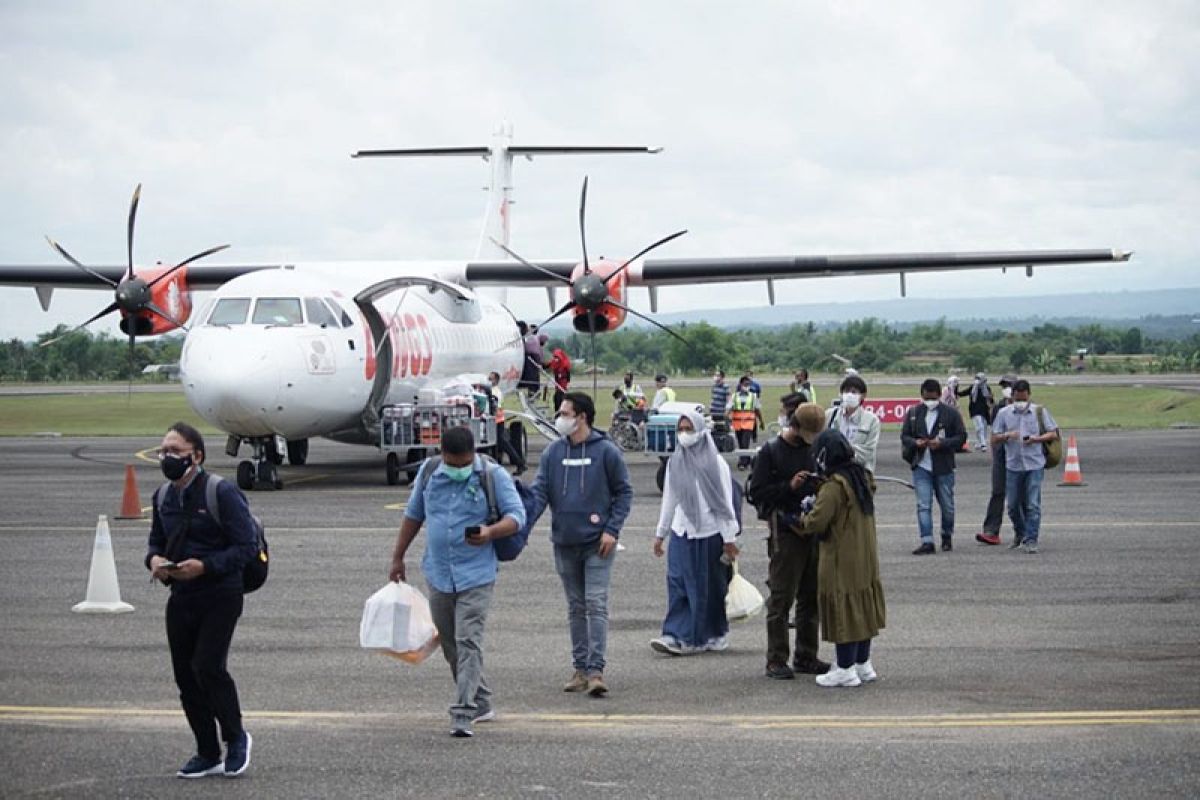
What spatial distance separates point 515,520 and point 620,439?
953 inches

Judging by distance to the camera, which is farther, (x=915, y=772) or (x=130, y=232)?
(x=130, y=232)

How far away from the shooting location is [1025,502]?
16.6 m

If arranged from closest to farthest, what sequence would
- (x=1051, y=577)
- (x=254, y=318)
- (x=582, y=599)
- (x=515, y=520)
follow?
(x=515, y=520), (x=582, y=599), (x=1051, y=577), (x=254, y=318)

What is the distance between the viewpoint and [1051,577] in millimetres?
14547

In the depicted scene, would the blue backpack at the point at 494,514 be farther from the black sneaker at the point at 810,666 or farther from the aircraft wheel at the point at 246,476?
the aircraft wheel at the point at 246,476

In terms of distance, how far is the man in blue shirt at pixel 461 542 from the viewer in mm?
9125

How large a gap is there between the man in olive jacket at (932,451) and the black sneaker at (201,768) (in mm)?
9462

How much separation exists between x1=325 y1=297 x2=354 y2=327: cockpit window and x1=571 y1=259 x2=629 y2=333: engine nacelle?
5893 millimetres

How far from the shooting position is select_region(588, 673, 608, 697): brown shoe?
9.79 m

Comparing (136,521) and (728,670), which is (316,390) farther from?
(728,670)

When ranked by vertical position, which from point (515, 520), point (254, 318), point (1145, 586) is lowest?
point (1145, 586)

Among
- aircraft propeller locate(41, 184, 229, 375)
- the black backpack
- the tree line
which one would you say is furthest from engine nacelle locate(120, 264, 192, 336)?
the tree line

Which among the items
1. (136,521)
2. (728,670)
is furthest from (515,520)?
(136,521)

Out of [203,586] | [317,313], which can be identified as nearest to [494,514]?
[203,586]
